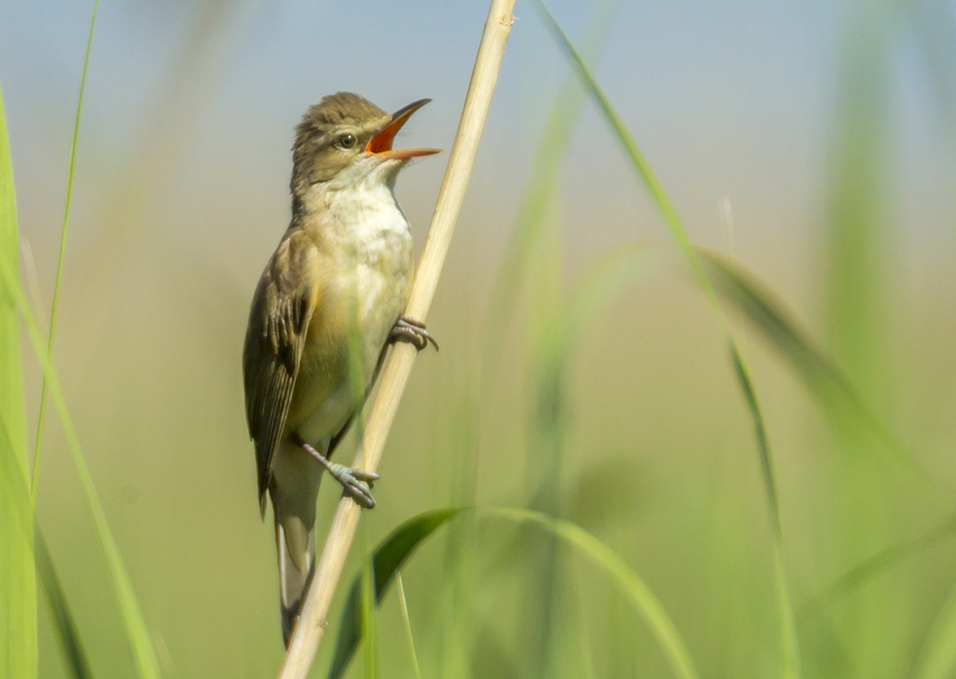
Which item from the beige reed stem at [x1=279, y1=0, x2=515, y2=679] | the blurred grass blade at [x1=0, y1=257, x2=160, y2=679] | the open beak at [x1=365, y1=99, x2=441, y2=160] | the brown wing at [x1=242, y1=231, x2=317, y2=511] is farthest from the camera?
the brown wing at [x1=242, y1=231, x2=317, y2=511]

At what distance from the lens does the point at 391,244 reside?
291 centimetres

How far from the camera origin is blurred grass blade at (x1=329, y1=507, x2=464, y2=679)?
1286 millimetres

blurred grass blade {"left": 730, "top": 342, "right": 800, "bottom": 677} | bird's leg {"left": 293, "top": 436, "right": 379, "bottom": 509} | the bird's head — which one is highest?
the bird's head

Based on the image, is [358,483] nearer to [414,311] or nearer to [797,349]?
[414,311]

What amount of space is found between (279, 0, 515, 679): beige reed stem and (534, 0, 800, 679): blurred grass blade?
1.88 ft

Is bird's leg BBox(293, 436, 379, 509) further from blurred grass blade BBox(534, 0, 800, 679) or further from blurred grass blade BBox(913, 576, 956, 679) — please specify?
blurred grass blade BBox(913, 576, 956, 679)

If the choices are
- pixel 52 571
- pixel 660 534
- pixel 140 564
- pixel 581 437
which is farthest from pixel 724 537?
pixel 581 437

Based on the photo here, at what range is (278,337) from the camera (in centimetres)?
304

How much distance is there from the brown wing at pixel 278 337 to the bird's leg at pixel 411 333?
14.7 inches

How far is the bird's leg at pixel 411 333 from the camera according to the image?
76.9 inches

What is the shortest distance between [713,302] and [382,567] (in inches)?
26.9

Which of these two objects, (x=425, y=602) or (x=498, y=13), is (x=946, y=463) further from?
(x=498, y=13)

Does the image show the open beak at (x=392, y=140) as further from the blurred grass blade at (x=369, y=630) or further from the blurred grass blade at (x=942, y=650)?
the blurred grass blade at (x=942, y=650)

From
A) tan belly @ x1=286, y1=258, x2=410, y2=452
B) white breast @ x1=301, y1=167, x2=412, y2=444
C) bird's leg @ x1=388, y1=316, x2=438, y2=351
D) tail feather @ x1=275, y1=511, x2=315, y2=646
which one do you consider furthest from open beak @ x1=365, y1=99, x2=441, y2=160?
tail feather @ x1=275, y1=511, x2=315, y2=646
